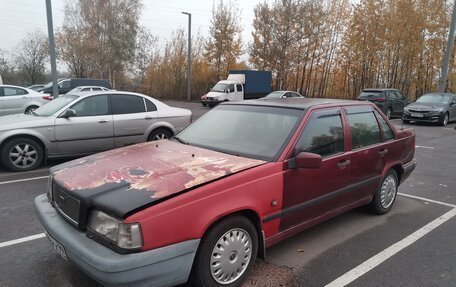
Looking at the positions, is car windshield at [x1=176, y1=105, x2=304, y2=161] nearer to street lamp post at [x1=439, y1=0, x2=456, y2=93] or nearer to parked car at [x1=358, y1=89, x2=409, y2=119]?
parked car at [x1=358, y1=89, x2=409, y2=119]

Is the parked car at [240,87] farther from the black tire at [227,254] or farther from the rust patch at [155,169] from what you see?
the black tire at [227,254]

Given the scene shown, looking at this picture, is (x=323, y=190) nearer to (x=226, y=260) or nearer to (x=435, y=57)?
(x=226, y=260)

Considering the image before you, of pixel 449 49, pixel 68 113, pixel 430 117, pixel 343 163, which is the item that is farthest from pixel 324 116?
pixel 449 49

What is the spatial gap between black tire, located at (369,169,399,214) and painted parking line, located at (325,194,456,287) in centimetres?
54

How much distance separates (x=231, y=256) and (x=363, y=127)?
248cm

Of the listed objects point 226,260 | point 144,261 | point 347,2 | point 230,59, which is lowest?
point 226,260

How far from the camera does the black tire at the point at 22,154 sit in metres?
6.57

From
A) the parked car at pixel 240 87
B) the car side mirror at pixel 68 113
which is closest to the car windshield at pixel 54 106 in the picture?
the car side mirror at pixel 68 113

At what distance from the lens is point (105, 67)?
35.7m

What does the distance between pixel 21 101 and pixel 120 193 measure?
12.6 m

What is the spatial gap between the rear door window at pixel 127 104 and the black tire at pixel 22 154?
1658 mm

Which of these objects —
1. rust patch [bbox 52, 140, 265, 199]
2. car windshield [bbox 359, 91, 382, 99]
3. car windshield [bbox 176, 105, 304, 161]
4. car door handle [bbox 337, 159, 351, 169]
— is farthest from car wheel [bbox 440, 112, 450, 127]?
rust patch [bbox 52, 140, 265, 199]

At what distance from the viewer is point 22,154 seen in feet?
22.0

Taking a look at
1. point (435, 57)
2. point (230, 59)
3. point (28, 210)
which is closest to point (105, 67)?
point (230, 59)
